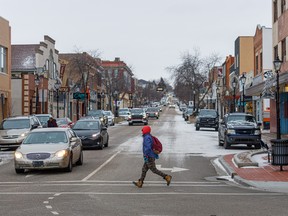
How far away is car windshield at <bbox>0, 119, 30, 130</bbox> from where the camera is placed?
30.0m

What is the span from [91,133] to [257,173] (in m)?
12.2

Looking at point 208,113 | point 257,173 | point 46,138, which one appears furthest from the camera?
point 208,113

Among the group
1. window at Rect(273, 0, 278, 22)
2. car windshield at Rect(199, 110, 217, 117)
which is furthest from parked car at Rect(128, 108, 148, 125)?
window at Rect(273, 0, 278, 22)

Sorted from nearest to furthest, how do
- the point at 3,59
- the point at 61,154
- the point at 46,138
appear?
the point at 61,154
the point at 46,138
the point at 3,59

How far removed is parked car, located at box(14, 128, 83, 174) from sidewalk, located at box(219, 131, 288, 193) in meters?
5.25

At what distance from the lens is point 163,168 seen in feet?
65.4

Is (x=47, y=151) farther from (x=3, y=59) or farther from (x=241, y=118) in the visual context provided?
(x=3, y=59)

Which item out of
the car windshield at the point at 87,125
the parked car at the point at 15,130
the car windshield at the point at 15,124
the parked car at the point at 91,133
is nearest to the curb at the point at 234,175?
the parked car at the point at 91,133

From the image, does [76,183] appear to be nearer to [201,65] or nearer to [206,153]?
[206,153]

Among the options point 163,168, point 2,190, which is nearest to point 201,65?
point 163,168

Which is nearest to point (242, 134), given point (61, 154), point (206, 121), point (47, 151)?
point (61, 154)

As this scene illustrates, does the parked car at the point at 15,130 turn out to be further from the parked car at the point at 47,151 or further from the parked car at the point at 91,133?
the parked car at the point at 47,151

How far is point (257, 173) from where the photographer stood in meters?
17.5

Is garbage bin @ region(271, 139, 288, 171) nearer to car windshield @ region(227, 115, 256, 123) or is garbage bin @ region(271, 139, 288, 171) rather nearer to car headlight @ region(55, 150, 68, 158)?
car headlight @ region(55, 150, 68, 158)
